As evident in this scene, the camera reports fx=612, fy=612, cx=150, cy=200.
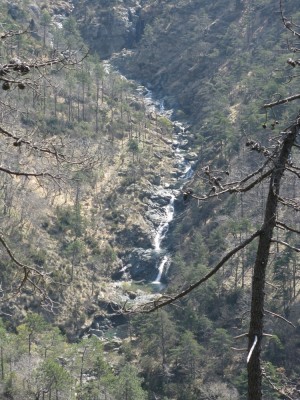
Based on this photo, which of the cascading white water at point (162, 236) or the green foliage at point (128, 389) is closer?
the green foliage at point (128, 389)

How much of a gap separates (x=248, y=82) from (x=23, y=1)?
134 ft

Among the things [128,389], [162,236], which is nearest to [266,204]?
[128,389]

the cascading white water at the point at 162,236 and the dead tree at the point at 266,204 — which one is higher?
the cascading white water at the point at 162,236

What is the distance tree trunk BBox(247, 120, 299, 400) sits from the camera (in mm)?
4770

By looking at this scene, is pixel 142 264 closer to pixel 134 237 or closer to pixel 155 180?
pixel 134 237

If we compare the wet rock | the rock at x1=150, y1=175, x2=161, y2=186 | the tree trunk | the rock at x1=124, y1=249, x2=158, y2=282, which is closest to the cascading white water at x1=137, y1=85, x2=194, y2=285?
the rock at x1=124, y1=249, x2=158, y2=282

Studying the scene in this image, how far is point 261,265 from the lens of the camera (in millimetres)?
5023

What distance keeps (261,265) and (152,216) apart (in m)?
62.2

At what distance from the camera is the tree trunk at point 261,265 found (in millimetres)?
4770

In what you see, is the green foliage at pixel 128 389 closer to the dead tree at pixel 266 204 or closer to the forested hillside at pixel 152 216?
the forested hillside at pixel 152 216

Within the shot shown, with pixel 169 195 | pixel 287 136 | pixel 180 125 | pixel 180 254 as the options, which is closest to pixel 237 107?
pixel 180 125

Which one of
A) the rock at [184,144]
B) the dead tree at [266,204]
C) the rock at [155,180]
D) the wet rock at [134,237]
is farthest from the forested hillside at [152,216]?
the rock at [155,180]

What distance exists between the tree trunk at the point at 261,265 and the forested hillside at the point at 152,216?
5 cm

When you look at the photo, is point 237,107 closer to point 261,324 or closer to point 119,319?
point 119,319
